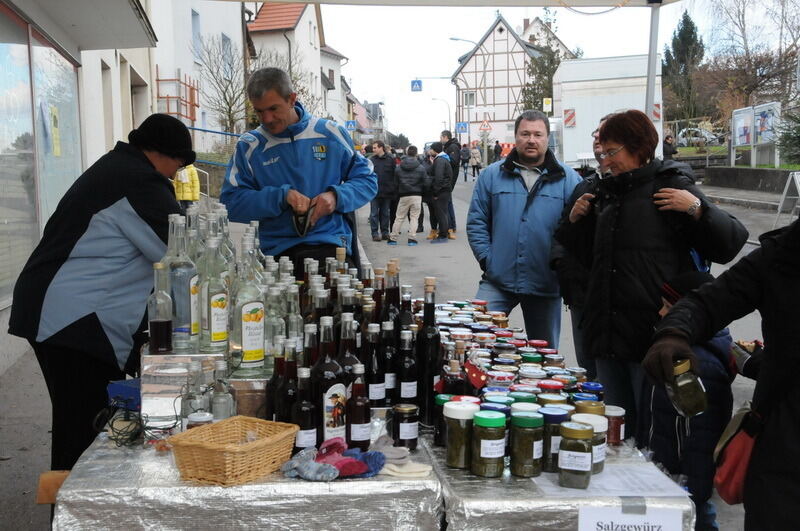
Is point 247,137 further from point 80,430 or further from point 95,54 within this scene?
point 95,54

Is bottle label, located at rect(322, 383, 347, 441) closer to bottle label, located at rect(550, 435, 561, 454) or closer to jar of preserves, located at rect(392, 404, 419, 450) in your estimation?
jar of preserves, located at rect(392, 404, 419, 450)

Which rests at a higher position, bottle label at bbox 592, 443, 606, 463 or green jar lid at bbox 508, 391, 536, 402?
green jar lid at bbox 508, 391, 536, 402

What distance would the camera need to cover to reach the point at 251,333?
280 cm

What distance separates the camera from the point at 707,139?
127ft

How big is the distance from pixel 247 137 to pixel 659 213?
2.34 metres

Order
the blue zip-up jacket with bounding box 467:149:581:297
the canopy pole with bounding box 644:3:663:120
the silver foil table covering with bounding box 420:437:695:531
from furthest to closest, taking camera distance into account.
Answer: the canopy pole with bounding box 644:3:663:120, the blue zip-up jacket with bounding box 467:149:581:297, the silver foil table covering with bounding box 420:437:695:531

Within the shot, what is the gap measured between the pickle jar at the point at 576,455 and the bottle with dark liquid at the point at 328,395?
0.70 metres

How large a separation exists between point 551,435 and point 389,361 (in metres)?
0.68

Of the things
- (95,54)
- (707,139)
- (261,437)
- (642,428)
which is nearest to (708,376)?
(642,428)

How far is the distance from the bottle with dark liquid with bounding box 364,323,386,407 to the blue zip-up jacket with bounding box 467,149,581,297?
238 centimetres

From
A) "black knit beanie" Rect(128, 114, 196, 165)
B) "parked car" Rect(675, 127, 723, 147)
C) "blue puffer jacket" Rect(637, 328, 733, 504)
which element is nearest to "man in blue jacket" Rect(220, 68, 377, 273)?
"black knit beanie" Rect(128, 114, 196, 165)

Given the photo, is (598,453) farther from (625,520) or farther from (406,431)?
(406,431)

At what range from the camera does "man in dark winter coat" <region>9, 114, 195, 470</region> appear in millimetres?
3295

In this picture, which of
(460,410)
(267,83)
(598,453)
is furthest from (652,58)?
(460,410)
